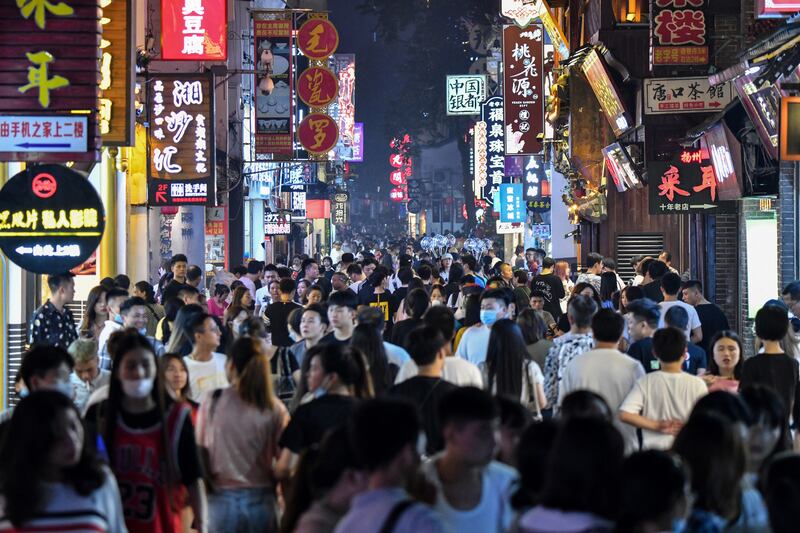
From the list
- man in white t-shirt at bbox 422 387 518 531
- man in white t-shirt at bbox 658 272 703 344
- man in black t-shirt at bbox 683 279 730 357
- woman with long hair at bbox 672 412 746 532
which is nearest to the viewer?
woman with long hair at bbox 672 412 746 532

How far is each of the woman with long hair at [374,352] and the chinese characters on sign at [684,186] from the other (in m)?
10.8

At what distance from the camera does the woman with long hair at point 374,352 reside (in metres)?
8.73

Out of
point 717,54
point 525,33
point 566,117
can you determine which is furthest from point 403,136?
point 717,54

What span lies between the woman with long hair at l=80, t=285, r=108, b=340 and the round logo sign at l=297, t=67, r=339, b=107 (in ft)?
73.3

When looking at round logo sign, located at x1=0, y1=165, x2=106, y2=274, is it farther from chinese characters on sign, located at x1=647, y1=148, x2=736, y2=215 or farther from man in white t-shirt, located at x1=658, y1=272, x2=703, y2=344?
chinese characters on sign, located at x1=647, y1=148, x2=736, y2=215

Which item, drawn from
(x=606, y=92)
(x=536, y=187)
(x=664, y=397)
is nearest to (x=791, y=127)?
(x=664, y=397)

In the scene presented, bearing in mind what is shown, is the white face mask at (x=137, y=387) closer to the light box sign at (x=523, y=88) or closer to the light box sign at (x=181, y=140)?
the light box sign at (x=181, y=140)

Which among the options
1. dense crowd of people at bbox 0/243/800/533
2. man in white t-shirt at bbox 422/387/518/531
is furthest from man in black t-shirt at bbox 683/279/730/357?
man in white t-shirt at bbox 422/387/518/531

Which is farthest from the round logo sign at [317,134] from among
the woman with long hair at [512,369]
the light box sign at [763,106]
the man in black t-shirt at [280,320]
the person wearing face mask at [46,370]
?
the person wearing face mask at [46,370]

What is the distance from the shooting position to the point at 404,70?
7281 centimetres

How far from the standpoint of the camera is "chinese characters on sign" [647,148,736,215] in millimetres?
18859

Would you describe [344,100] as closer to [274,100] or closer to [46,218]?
[274,100]

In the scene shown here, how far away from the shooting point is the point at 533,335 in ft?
34.8

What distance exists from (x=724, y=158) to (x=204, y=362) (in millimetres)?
10810
